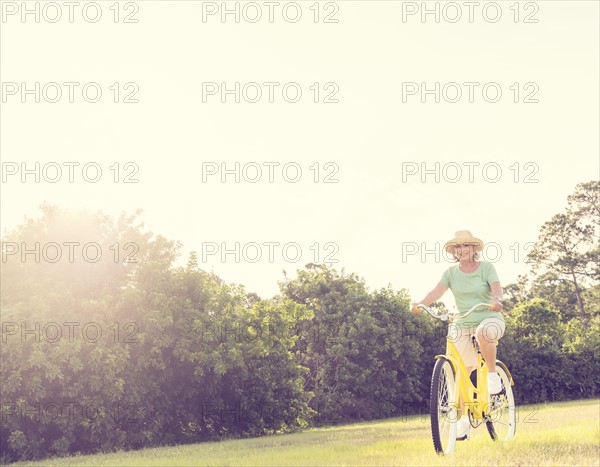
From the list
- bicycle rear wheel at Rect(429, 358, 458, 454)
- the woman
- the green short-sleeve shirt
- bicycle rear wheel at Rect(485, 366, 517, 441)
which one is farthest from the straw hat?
bicycle rear wheel at Rect(485, 366, 517, 441)

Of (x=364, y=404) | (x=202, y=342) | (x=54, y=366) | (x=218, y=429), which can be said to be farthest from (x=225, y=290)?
(x=364, y=404)

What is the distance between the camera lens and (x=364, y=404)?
40000 millimetres

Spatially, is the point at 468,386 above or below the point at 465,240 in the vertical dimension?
below

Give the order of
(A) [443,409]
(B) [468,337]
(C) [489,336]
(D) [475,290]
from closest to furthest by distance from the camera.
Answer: (A) [443,409] → (C) [489,336] → (D) [475,290] → (B) [468,337]

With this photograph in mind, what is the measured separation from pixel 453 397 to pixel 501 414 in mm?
1436

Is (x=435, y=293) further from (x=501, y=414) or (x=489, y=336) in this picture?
(x=501, y=414)

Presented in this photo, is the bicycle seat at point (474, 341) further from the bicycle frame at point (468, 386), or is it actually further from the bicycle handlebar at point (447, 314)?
the bicycle handlebar at point (447, 314)

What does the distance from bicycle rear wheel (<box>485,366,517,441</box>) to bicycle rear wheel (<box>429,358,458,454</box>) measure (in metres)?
0.84

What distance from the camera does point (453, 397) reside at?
9.25 metres

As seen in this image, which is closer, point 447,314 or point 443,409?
point 443,409

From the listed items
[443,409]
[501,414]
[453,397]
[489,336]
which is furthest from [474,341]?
[501,414]

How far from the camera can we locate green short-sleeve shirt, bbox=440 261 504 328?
9.52 metres

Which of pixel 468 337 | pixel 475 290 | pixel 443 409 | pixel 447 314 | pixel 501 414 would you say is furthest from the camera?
pixel 501 414

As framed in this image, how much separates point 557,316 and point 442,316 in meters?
43.7
